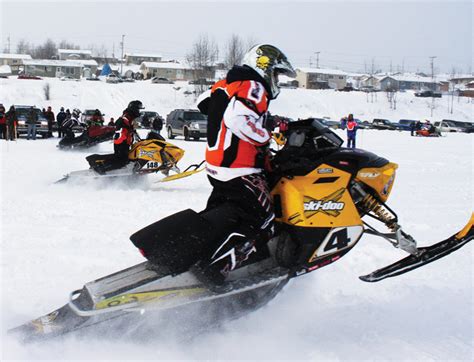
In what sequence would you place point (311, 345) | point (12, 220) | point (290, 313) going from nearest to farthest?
point (311, 345) < point (290, 313) < point (12, 220)

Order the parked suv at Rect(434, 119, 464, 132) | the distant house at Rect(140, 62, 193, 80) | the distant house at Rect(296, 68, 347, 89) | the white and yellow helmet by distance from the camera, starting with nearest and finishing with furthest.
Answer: the white and yellow helmet
the parked suv at Rect(434, 119, 464, 132)
the distant house at Rect(140, 62, 193, 80)
the distant house at Rect(296, 68, 347, 89)

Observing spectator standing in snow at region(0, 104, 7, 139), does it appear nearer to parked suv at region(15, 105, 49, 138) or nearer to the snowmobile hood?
parked suv at region(15, 105, 49, 138)

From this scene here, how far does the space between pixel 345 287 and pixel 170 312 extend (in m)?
1.89

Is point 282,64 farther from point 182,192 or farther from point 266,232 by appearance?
point 182,192

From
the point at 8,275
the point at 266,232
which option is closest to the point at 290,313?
the point at 266,232

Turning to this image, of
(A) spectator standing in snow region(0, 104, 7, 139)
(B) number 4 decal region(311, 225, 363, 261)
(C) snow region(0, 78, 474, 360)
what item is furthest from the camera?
(A) spectator standing in snow region(0, 104, 7, 139)

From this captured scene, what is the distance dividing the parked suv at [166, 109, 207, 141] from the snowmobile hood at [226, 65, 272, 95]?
22.6 m

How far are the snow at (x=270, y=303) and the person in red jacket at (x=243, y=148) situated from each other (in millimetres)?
642

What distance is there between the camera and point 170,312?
12.7 ft

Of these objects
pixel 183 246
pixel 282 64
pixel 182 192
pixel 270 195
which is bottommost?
pixel 182 192

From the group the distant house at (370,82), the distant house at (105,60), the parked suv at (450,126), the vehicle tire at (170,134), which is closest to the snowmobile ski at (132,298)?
the vehicle tire at (170,134)

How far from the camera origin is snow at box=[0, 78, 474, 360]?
11.9ft

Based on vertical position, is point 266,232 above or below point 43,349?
above

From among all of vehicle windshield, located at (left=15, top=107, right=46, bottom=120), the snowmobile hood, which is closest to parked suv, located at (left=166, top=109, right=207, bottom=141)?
vehicle windshield, located at (left=15, top=107, right=46, bottom=120)
